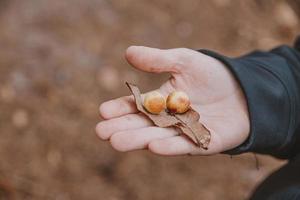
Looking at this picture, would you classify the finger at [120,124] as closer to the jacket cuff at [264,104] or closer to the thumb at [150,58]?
the thumb at [150,58]

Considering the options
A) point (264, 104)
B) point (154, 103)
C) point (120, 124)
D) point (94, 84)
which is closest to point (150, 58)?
point (154, 103)

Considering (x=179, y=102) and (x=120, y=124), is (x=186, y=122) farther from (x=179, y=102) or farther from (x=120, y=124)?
(x=120, y=124)

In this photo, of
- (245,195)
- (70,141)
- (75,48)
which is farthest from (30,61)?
(245,195)

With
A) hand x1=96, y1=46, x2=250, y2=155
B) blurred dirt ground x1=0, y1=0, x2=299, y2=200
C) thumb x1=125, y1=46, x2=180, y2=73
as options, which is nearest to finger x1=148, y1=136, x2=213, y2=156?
hand x1=96, y1=46, x2=250, y2=155

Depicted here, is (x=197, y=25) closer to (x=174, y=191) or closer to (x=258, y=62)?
(x=174, y=191)

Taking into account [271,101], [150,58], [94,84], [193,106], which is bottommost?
[271,101]

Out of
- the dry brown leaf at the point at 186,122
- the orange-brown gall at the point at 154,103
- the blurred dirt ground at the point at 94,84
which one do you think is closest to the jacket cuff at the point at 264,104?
the dry brown leaf at the point at 186,122
